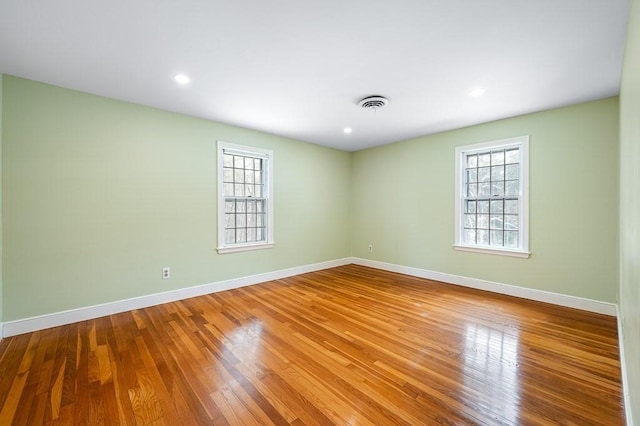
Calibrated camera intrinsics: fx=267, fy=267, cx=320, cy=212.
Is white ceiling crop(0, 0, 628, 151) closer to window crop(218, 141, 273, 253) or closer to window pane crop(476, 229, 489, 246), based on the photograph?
window crop(218, 141, 273, 253)

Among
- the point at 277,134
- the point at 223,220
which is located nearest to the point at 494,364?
the point at 223,220

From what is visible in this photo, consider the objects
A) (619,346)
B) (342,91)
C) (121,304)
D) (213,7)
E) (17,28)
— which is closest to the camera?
(213,7)

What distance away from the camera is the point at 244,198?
4.36m

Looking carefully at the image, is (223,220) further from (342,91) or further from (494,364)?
(494,364)

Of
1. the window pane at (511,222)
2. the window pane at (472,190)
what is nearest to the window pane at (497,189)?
the window pane at (472,190)

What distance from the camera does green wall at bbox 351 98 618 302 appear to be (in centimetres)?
309

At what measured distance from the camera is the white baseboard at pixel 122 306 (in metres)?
2.62

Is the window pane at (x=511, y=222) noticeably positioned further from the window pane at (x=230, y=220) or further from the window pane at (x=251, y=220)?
the window pane at (x=230, y=220)

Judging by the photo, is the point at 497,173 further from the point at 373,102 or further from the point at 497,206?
the point at 373,102

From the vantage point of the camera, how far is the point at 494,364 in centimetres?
209

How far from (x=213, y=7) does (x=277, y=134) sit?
2903 mm

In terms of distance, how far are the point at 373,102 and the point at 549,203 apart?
264 centimetres

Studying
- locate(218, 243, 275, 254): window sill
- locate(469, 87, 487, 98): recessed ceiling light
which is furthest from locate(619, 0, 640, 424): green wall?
→ locate(218, 243, 275, 254): window sill

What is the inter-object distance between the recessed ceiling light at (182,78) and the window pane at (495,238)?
4.49m
